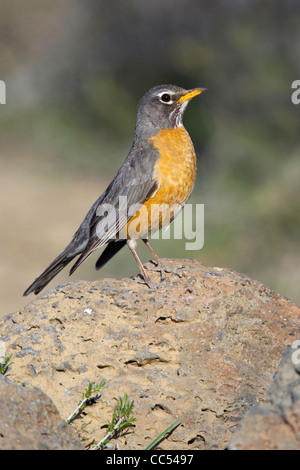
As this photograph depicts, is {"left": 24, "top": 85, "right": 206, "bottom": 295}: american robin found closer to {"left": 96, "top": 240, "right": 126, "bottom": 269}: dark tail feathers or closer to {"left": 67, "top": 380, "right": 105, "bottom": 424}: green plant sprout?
{"left": 96, "top": 240, "right": 126, "bottom": 269}: dark tail feathers

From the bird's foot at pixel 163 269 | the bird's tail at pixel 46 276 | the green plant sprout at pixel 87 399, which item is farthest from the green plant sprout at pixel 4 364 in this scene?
the bird's tail at pixel 46 276

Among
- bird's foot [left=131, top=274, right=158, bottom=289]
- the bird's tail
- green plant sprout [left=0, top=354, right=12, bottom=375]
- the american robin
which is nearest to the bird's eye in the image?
the american robin

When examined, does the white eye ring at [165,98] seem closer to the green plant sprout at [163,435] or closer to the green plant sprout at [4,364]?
the green plant sprout at [4,364]

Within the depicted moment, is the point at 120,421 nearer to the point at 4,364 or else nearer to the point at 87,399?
the point at 87,399

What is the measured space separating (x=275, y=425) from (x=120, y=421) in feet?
4.39

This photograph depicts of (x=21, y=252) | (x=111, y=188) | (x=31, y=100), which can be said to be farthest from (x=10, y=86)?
(x=111, y=188)

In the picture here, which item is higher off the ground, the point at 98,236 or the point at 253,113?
the point at 253,113

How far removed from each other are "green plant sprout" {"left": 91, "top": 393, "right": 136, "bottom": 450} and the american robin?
215cm

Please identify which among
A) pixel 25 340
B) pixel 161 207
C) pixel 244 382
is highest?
pixel 161 207

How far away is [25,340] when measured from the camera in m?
5.17

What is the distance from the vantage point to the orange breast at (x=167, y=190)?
695 centimetres

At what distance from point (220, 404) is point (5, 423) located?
1.56 meters
